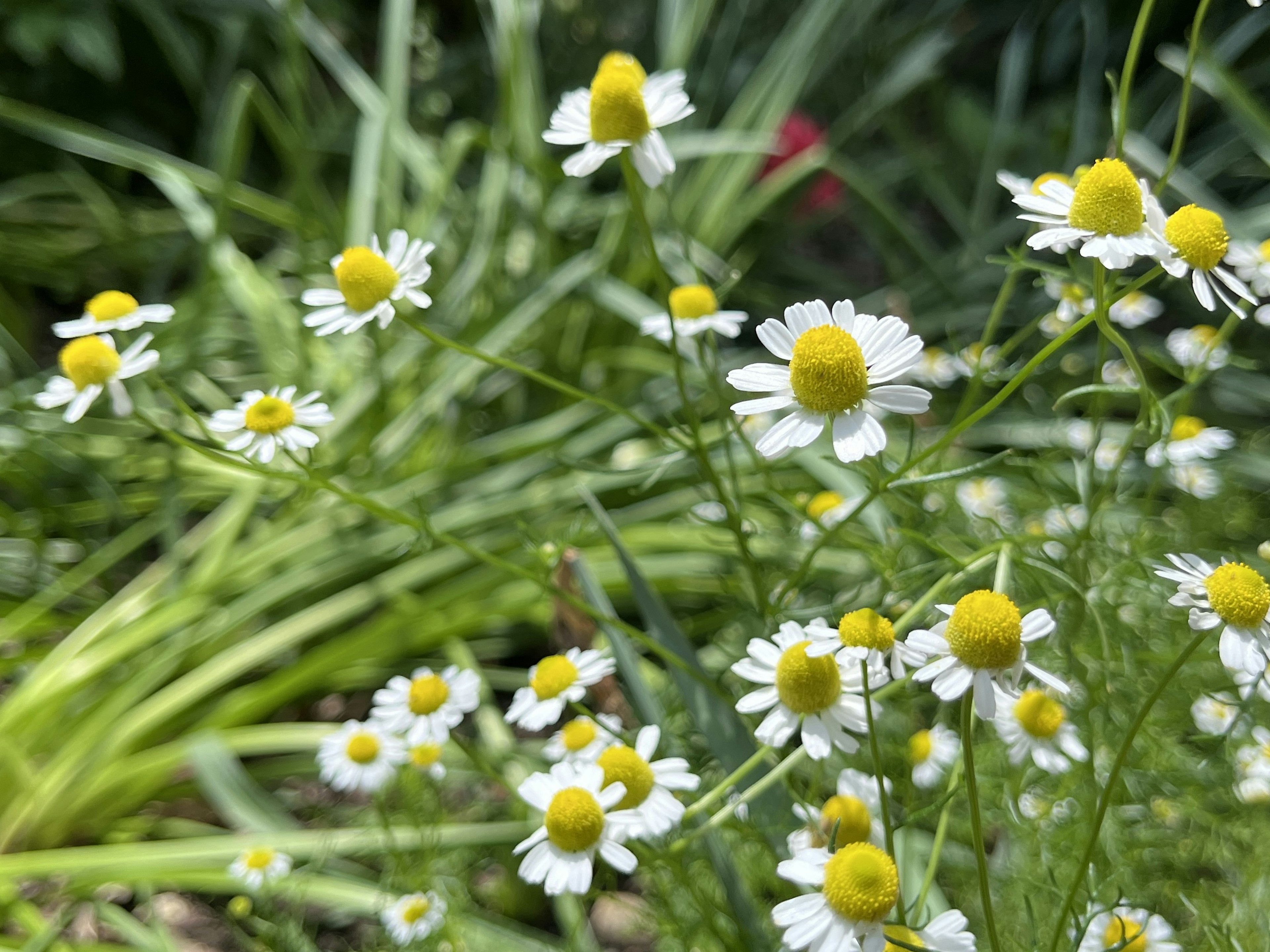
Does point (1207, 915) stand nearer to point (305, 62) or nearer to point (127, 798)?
point (127, 798)

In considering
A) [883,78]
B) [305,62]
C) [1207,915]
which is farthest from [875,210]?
[305,62]

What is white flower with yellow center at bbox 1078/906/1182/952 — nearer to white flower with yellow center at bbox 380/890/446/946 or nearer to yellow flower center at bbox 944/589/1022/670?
yellow flower center at bbox 944/589/1022/670

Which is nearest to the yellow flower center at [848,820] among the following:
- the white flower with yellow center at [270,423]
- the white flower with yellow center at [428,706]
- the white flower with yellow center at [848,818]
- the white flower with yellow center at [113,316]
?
the white flower with yellow center at [848,818]

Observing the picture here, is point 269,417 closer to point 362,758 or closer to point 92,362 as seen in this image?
point 92,362

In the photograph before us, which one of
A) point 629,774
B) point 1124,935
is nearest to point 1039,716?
point 1124,935

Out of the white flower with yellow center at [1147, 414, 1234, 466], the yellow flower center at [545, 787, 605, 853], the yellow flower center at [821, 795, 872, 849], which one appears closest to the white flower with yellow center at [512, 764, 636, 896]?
the yellow flower center at [545, 787, 605, 853]

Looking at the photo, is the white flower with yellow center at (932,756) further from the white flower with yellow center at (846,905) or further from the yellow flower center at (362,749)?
the yellow flower center at (362,749)
